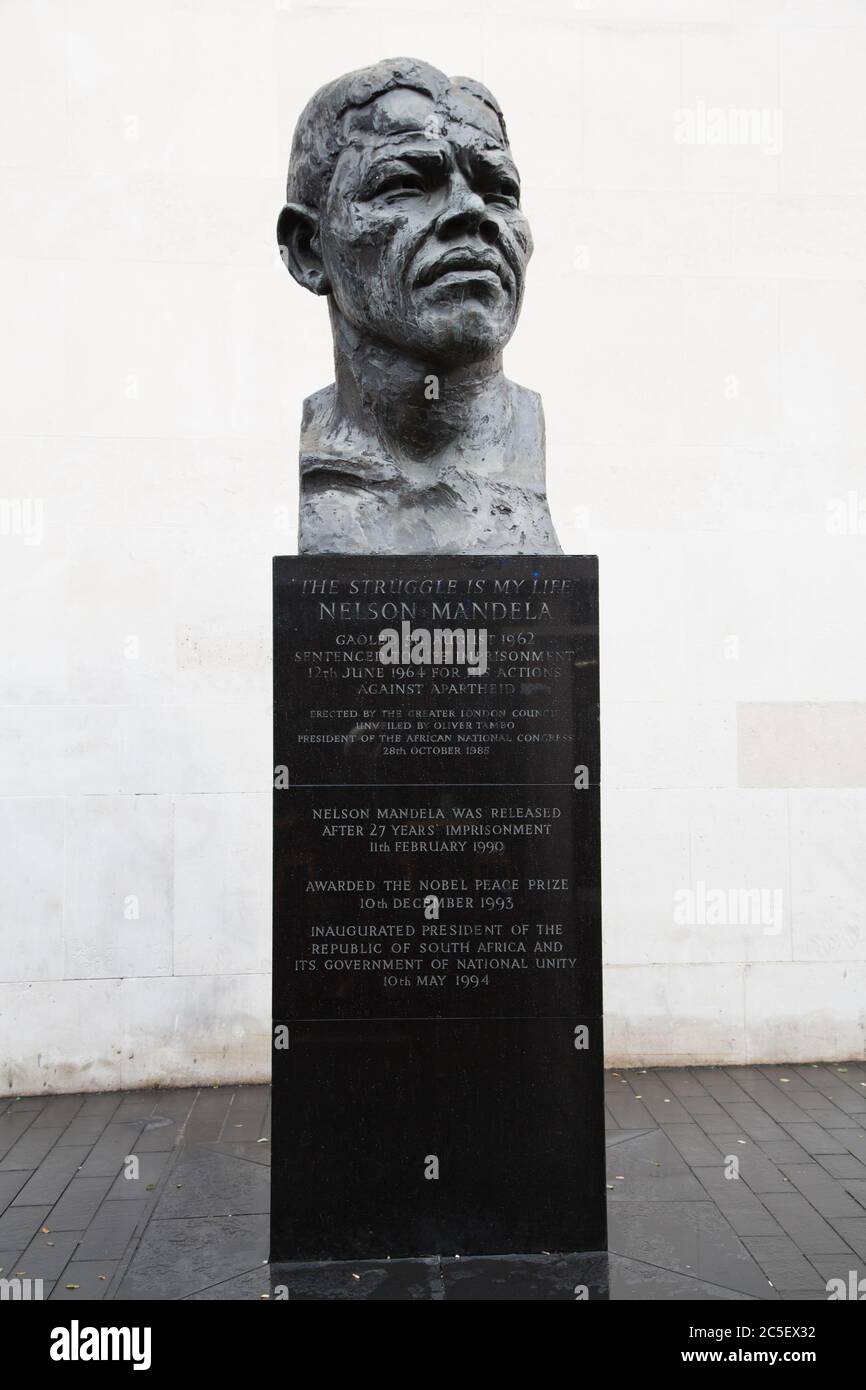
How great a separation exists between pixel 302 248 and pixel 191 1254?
299cm

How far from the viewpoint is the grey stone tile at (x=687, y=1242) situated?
3.21 m

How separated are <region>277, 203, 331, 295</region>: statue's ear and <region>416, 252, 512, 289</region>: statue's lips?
0.46m

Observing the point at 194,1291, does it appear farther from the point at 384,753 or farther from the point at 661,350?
the point at 661,350

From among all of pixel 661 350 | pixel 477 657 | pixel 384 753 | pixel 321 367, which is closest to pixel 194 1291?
pixel 384 753

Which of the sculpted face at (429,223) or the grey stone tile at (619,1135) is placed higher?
the sculpted face at (429,223)

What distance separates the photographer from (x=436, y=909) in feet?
10.5

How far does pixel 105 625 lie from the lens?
5.25 m

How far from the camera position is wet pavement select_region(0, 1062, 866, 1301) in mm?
3105

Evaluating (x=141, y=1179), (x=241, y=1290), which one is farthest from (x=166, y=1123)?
(x=241, y=1290)

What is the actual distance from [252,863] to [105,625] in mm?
1251

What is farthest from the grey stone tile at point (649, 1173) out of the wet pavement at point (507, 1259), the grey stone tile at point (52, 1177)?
the grey stone tile at point (52, 1177)

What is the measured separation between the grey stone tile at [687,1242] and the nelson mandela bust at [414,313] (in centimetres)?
204

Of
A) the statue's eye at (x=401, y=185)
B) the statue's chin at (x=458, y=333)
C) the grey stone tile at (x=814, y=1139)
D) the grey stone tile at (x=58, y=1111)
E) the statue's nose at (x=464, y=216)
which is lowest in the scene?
the grey stone tile at (x=58, y=1111)

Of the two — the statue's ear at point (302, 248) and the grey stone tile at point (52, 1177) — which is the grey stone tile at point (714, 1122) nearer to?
the grey stone tile at point (52, 1177)
